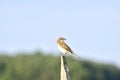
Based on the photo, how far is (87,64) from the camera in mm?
69062

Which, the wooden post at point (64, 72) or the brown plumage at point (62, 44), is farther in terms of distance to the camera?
the brown plumage at point (62, 44)

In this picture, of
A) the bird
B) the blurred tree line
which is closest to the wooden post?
the bird

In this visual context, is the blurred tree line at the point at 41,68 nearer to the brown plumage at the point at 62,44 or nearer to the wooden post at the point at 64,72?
the brown plumage at the point at 62,44

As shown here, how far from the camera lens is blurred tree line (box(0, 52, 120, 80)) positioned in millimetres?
62250

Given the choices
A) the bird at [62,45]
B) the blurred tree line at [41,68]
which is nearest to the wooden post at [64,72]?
the bird at [62,45]

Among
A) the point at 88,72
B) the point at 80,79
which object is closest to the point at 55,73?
the point at 80,79

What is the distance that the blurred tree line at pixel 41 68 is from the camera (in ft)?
204

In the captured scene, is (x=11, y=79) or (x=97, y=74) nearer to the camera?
(x=11, y=79)

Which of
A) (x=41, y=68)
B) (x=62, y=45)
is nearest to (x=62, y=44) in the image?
(x=62, y=45)

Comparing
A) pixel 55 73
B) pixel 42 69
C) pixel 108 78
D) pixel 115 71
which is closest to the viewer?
pixel 55 73

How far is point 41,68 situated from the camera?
65938mm

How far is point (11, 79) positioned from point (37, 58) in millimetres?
7857

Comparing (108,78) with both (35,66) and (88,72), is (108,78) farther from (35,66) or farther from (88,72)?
(35,66)

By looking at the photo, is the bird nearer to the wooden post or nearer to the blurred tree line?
the wooden post
